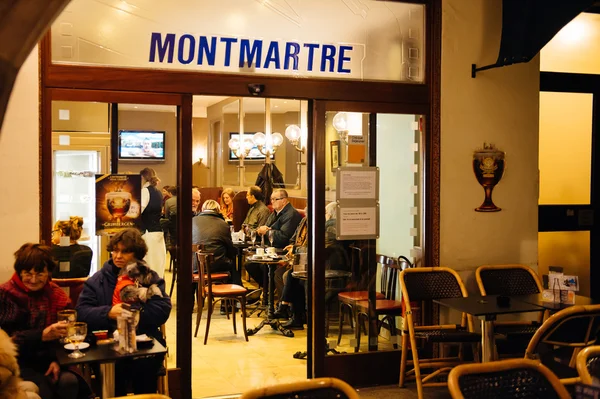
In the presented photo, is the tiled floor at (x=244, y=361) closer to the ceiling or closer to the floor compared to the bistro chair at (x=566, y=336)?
closer to the floor

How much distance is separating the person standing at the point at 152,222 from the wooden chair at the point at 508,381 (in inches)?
108

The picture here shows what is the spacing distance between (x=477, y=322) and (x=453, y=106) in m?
1.76

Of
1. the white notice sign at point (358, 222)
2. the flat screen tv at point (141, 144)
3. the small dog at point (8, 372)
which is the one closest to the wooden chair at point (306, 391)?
the small dog at point (8, 372)

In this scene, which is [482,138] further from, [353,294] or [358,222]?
[353,294]

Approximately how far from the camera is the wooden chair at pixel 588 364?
2.61 m

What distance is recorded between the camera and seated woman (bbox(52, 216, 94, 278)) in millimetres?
4473

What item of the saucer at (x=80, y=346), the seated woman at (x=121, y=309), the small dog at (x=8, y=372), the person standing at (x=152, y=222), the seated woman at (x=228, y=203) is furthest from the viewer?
the seated woman at (x=228, y=203)

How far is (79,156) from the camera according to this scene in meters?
4.51

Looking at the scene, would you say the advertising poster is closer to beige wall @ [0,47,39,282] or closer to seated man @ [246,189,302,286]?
beige wall @ [0,47,39,282]

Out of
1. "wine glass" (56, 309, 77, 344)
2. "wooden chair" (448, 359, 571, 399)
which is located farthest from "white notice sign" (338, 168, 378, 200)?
"wooden chair" (448, 359, 571, 399)

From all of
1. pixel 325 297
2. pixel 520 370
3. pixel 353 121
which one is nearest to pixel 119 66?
pixel 353 121

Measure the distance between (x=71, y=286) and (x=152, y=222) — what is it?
679mm

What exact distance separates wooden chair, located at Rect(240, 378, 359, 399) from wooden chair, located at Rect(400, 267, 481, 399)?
8.88ft

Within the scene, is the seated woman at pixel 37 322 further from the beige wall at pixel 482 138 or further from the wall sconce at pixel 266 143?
the wall sconce at pixel 266 143
